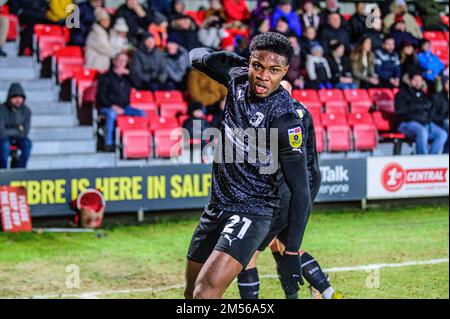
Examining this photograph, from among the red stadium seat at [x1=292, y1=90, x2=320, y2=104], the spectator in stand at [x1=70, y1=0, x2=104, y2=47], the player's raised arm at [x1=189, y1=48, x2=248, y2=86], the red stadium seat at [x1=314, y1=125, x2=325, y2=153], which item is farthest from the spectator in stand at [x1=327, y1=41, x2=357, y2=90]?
the player's raised arm at [x1=189, y1=48, x2=248, y2=86]

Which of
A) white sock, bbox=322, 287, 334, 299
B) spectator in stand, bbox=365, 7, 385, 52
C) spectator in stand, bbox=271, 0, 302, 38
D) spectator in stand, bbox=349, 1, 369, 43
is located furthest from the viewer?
spectator in stand, bbox=349, 1, 369, 43

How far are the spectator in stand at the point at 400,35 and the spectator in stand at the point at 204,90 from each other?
484 centimetres

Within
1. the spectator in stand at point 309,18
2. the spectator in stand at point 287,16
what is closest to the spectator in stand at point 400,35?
the spectator in stand at point 309,18

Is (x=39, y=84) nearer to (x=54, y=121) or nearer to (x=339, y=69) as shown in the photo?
(x=54, y=121)

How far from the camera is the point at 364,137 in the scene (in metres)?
15.6

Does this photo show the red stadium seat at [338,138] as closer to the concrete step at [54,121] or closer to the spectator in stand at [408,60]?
the spectator in stand at [408,60]

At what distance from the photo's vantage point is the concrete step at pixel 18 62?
49.0 feet

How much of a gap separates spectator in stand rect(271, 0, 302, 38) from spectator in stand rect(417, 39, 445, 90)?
277 centimetres


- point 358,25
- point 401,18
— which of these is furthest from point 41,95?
point 401,18

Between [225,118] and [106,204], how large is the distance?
23.3ft

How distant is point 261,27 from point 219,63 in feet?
33.4

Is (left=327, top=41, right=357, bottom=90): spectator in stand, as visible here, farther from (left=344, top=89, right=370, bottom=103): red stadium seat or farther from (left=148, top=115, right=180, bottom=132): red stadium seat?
(left=148, top=115, right=180, bottom=132): red stadium seat

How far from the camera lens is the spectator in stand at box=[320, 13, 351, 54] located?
16688 mm
